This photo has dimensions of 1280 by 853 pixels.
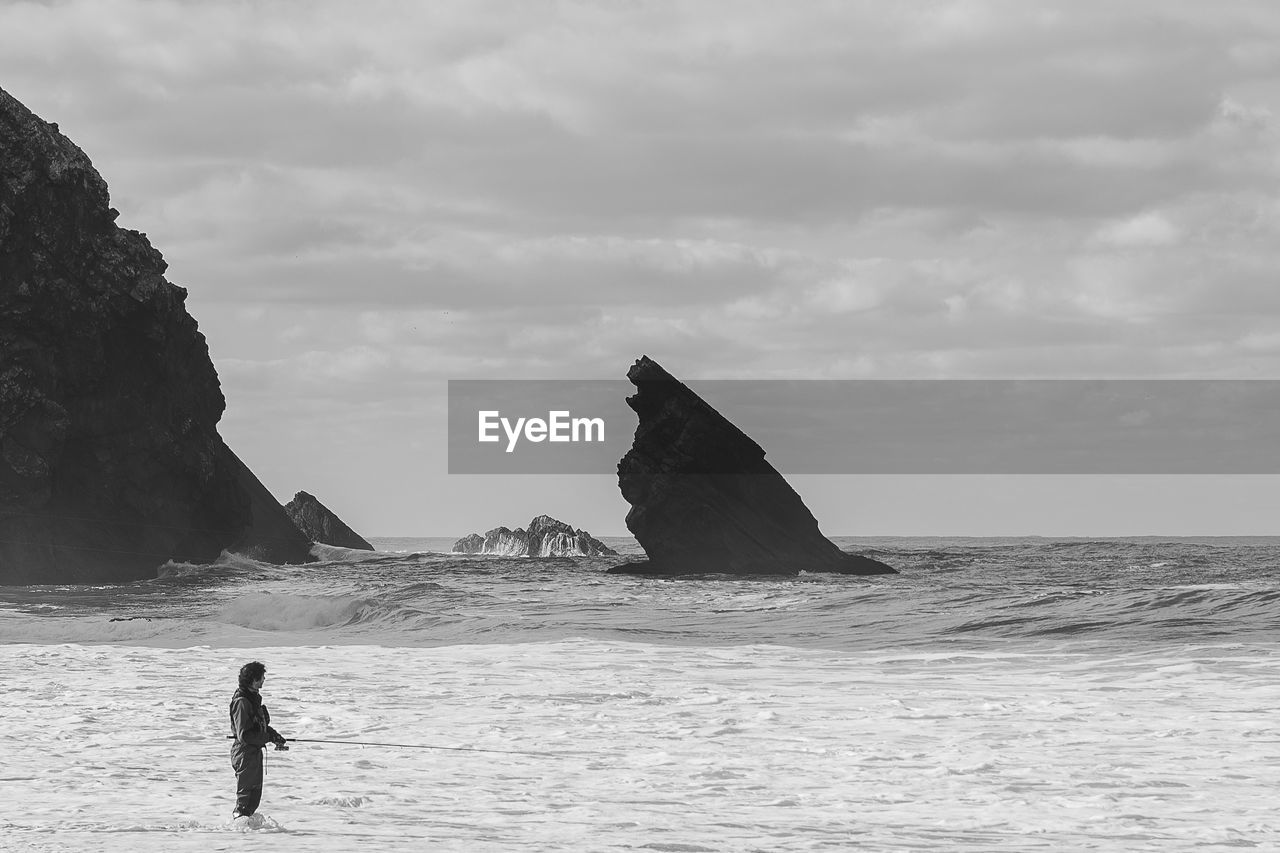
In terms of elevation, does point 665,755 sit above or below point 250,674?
below

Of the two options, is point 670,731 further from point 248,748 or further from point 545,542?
point 545,542

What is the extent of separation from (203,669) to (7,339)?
134ft

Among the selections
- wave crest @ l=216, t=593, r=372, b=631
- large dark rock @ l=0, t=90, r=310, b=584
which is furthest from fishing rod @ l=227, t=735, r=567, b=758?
large dark rock @ l=0, t=90, r=310, b=584

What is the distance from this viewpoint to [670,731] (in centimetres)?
1500

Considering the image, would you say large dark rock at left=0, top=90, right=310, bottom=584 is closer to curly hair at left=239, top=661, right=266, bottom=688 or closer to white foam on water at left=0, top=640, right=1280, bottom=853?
white foam on water at left=0, top=640, right=1280, bottom=853

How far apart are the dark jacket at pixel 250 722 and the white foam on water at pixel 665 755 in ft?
2.15

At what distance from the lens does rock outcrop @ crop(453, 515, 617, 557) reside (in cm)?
9650

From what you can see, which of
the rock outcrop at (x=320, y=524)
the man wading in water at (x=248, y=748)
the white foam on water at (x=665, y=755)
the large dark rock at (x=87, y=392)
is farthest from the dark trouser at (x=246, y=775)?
the rock outcrop at (x=320, y=524)

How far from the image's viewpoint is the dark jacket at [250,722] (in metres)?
10.3

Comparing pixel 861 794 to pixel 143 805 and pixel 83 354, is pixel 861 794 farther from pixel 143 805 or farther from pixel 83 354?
pixel 83 354

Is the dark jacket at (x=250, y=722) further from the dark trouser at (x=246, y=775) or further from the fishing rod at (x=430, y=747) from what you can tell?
the fishing rod at (x=430, y=747)

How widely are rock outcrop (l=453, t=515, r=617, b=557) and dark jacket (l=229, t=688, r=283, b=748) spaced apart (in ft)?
271

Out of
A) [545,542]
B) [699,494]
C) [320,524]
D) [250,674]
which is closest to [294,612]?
[250,674]

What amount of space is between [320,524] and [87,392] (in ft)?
139
